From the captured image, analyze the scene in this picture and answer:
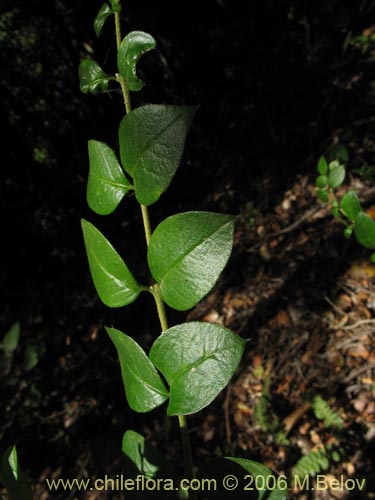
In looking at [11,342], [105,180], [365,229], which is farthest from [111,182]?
[11,342]

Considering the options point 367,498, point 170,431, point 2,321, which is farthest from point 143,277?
point 367,498

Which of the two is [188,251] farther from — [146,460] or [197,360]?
[146,460]

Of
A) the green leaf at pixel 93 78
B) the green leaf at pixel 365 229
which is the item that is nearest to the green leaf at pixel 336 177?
the green leaf at pixel 365 229

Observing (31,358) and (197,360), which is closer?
(197,360)

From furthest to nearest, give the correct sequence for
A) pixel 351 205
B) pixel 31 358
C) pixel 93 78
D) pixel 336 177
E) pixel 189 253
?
pixel 31 358 < pixel 336 177 < pixel 351 205 < pixel 93 78 < pixel 189 253

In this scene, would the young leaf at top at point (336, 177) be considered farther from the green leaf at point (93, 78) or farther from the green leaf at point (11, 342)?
the green leaf at point (11, 342)

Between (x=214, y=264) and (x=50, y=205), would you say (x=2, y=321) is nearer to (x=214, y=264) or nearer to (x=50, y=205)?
(x=50, y=205)
